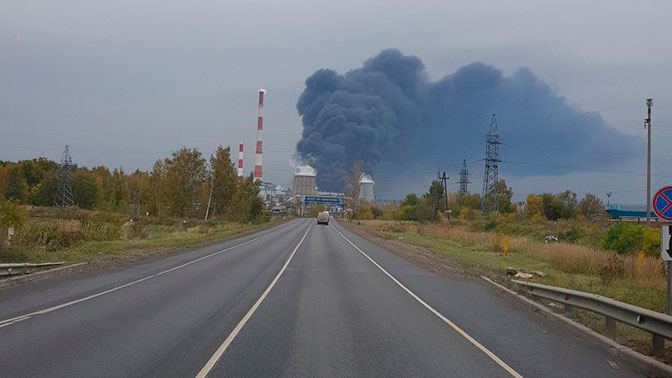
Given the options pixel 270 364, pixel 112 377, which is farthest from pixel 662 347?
pixel 112 377

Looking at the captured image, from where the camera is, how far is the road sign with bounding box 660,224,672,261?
9219mm

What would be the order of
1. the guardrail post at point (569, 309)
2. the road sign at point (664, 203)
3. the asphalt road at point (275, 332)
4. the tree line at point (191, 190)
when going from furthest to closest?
the tree line at point (191, 190) → the guardrail post at point (569, 309) → the road sign at point (664, 203) → the asphalt road at point (275, 332)

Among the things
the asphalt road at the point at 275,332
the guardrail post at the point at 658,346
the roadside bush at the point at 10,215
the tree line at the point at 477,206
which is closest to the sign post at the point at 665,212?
the asphalt road at the point at 275,332

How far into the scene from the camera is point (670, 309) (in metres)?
9.05

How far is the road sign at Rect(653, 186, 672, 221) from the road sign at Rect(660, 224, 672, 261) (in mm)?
444

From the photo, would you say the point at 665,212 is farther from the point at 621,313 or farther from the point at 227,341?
the point at 227,341

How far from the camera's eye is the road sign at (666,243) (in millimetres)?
9219

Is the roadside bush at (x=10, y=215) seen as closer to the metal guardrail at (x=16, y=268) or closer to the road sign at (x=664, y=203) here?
the metal guardrail at (x=16, y=268)

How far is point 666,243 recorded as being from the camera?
929 cm

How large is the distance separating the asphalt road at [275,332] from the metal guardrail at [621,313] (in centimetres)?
56

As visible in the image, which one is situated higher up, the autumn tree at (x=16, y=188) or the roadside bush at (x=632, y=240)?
the autumn tree at (x=16, y=188)

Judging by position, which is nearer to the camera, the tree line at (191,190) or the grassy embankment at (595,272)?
the grassy embankment at (595,272)

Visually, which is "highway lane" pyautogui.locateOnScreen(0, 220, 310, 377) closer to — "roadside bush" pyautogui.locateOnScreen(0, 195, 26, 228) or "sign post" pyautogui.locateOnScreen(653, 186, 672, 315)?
"sign post" pyautogui.locateOnScreen(653, 186, 672, 315)

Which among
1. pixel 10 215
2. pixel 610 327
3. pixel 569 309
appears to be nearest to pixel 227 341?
pixel 610 327
